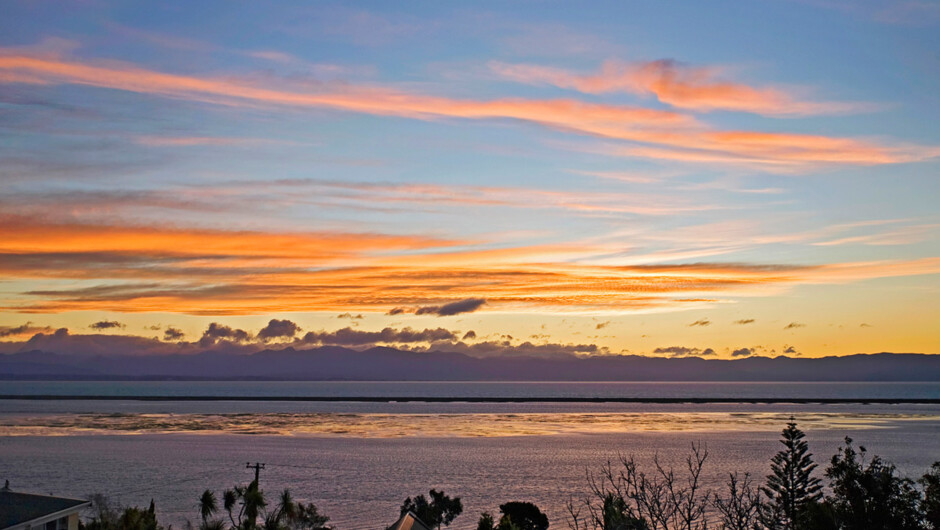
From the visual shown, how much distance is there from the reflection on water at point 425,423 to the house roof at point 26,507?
90700 mm

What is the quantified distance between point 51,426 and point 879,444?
11839cm

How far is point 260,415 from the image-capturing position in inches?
6442

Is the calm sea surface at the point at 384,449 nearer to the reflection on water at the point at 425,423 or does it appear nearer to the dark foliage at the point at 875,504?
the reflection on water at the point at 425,423

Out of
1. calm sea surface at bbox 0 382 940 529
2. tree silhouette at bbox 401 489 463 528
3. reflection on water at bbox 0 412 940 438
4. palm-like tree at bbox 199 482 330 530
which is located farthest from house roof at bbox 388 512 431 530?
reflection on water at bbox 0 412 940 438

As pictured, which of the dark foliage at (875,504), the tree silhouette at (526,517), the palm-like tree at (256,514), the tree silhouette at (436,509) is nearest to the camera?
the dark foliage at (875,504)

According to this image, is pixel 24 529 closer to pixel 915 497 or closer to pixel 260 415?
pixel 915 497

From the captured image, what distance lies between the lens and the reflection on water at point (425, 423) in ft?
399

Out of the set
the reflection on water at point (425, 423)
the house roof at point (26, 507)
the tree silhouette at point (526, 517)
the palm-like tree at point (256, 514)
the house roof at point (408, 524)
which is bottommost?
the reflection on water at point (425, 423)

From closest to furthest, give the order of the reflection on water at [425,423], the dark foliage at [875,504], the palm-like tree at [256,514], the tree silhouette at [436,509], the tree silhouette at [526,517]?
the dark foliage at [875,504]
the palm-like tree at [256,514]
the tree silhouette at [526,517]
the tree silhouette at [436,509]
the reflection on water at [425,423]

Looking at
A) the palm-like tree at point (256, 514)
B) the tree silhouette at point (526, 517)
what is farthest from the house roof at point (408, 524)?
the tree silhouette at point (526, 517)

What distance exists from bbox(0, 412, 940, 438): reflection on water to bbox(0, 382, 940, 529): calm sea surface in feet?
1.06

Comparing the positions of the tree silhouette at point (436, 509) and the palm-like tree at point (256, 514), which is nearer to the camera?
the palm-like tree at point (256, 514)

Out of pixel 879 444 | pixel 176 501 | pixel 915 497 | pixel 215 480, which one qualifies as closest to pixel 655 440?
pixel 879 444

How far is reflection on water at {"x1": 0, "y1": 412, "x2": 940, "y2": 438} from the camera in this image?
12162cm
